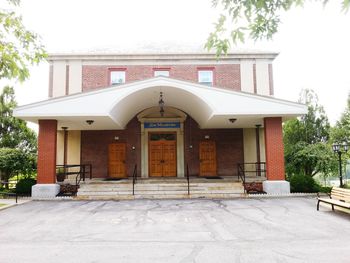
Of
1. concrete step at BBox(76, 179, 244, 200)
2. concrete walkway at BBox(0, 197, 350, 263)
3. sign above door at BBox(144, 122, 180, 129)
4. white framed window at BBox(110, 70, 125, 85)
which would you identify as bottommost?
concrete walkway at BBox(0, 197, 350, 263)

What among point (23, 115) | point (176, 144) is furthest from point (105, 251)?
point (176, 144)

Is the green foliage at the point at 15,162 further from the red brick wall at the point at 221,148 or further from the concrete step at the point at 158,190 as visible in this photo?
the red brick wall at the point at 221,148

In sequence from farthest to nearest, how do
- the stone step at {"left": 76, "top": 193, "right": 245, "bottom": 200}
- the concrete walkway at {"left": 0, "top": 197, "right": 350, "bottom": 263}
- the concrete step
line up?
the concrete step < the stone step at {"left": 76, "top": 193, "right": 245, "bottom": 200} < the concrete walkway at {"left": 0, "top": 197, "right": 350, "bottom": 263}

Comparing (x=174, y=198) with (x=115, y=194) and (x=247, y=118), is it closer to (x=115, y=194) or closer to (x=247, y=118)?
(x=115, y=194)

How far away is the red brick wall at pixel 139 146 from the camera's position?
17766 mm

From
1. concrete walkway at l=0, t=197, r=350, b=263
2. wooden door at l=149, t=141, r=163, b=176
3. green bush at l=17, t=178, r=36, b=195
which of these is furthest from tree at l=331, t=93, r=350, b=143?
green bush at l=17, t=178, r=36, b=195

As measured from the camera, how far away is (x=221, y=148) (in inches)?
706

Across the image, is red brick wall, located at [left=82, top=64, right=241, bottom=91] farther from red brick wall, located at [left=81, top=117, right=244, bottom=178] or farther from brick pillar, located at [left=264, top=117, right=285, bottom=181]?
brick pillar, located at [left=264, top=117, right=285, bottom=181]

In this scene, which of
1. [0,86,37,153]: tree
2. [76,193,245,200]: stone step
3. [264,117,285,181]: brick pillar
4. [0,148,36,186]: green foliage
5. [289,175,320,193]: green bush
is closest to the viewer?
[76,193,245,200]: stone step

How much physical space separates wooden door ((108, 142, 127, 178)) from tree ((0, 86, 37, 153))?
17.7 feet

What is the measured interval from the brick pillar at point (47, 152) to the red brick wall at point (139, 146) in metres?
4.92

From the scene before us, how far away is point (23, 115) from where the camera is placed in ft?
40.8

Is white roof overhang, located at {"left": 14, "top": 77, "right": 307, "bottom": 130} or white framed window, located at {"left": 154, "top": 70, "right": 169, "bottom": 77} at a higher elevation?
white framed window, located at {"left": 154, "top": 70, "right": 169, "bottom": 77}

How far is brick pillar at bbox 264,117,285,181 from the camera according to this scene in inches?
509
